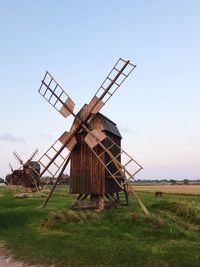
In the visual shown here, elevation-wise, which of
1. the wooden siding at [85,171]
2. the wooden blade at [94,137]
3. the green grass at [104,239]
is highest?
the wooden blade at [94,137]

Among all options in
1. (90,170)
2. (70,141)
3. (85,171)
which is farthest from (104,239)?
(70,141)

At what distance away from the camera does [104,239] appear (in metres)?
13.7

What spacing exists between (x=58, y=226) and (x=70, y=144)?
8.65 meters

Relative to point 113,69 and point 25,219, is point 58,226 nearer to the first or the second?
point 25,219

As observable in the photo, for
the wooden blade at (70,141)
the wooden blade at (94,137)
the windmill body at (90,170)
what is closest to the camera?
the wooden blade at (94,137)

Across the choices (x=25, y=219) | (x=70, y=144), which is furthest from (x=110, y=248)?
(x=70, y=144)

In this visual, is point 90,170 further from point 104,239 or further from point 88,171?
point 104,239

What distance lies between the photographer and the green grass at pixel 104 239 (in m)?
11.0

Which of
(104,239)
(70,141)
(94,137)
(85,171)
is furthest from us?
(70,141)

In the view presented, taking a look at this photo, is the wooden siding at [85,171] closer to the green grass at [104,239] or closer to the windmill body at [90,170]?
the windmill body at [90,170]

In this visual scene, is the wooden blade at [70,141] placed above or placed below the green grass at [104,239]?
above

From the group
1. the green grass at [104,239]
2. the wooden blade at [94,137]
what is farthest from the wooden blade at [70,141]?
the green grass at [104,239]

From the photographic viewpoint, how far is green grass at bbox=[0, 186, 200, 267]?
11016 mm

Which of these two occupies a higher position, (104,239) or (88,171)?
(88,171)
